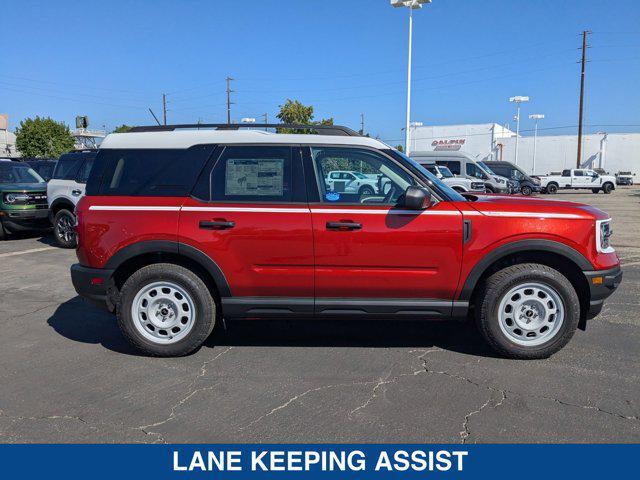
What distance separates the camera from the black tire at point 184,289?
4387 millimetres

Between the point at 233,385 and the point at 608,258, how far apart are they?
3257 mm

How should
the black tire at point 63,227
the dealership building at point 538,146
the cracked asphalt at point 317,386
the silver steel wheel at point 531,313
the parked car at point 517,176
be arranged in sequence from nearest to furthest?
the cracked asphalt at point 317,386 → the silver steel wheel at point 531,313 → the black tire at point 63,227 → the parked car at point 517,176 → the dealership building at point 538,146

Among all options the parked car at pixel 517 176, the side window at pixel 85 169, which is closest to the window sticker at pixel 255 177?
the side window at pixel 85 169

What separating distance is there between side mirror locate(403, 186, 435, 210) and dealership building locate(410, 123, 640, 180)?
2109 inches

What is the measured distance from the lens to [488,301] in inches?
168

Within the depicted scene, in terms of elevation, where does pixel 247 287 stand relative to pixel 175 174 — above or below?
below

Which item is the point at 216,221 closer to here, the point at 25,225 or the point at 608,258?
the point at 608,258

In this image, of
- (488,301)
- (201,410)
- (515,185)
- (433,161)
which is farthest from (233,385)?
(515,185)

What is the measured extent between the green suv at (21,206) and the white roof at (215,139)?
8201 millimetres

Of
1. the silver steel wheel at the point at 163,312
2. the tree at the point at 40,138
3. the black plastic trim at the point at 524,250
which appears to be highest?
the tree at the point at 40,138

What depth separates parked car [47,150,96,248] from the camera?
10.5m

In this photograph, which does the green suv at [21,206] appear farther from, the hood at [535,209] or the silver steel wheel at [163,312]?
the hood at [535,209]

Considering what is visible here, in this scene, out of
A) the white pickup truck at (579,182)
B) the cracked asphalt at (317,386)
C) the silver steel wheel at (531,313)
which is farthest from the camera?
the white pickup truck at (579,182)

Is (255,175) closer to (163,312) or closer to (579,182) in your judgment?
(163,312)
